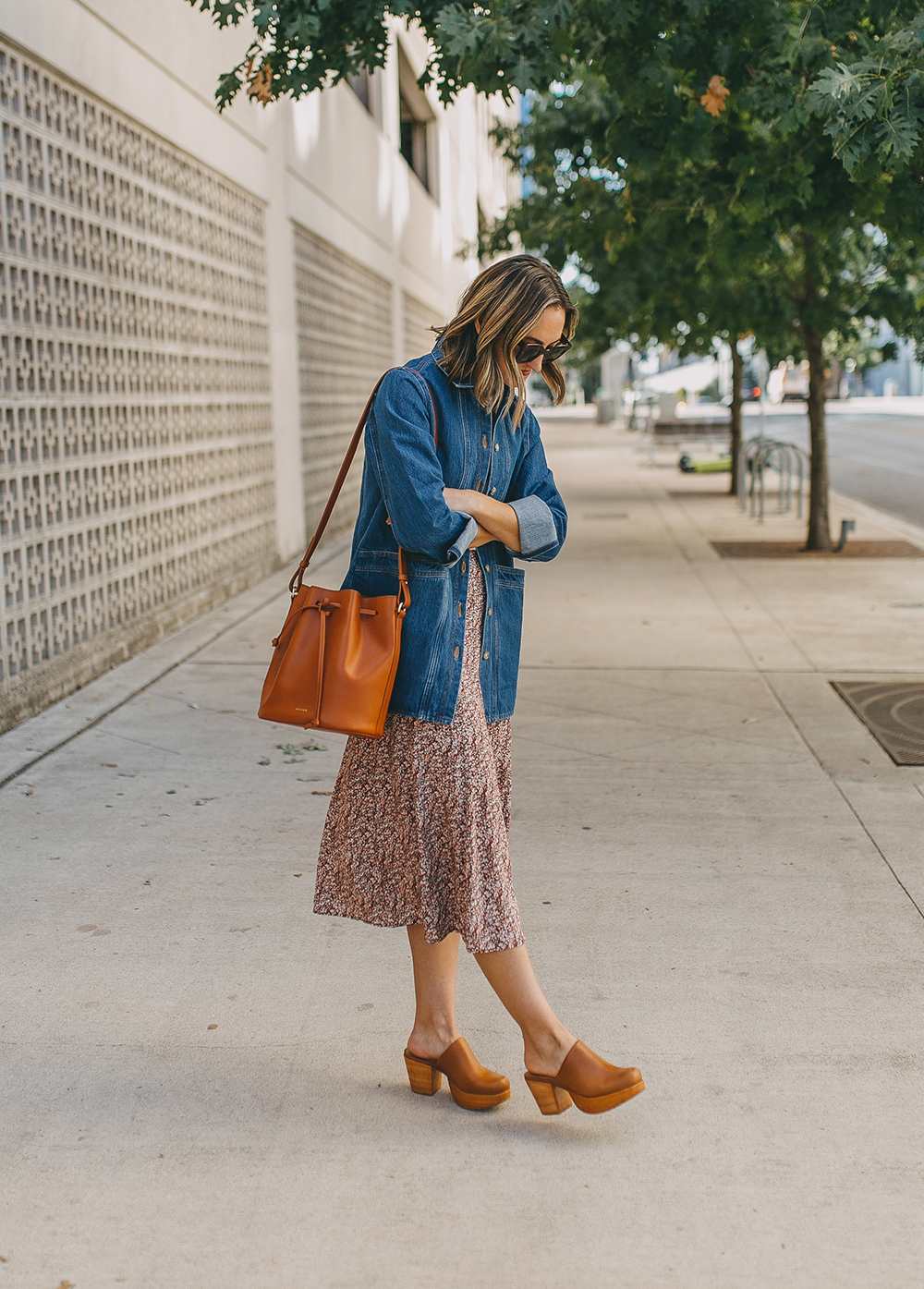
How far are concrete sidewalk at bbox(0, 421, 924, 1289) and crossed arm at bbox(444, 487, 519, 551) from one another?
1.27 m

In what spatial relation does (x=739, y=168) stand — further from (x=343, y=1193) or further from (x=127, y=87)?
(x=343, y=1193)

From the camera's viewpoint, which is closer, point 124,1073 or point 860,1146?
point 860,1146

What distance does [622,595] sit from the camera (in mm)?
10336

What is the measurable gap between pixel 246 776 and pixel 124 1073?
2452 mm

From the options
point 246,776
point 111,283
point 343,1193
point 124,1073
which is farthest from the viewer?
point 111,283

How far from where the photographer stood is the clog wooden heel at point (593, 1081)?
2846mm

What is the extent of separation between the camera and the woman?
9.10 feet

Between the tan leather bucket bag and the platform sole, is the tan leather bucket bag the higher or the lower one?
the higher one

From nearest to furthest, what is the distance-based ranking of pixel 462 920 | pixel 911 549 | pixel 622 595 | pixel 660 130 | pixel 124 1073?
pixel 462 920 → pixel 124 1073 → pixel 660 130 → pixel 622 595 → pixel 911 549

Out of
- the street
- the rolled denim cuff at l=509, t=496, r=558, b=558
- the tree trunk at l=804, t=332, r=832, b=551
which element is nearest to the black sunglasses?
the rolled denim cuff at l=509, t=496, r=558, b=558

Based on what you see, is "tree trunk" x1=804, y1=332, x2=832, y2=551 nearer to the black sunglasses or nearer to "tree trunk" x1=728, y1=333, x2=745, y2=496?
"tree trunk" x1=728, y1=333, x2=745, y2=496

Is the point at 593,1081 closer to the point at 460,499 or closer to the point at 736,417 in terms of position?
the point at 460,499

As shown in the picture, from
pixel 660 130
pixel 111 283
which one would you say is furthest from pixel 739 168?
pixel 111 283

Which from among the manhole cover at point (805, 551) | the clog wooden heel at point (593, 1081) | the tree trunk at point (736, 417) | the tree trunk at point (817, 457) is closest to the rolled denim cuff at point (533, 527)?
the clog wooden heel at point (593, 1081)
